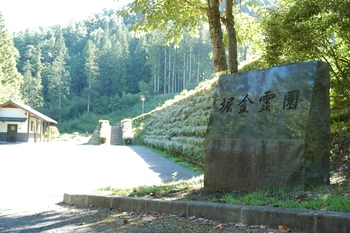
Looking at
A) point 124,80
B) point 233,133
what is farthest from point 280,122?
point 124,80

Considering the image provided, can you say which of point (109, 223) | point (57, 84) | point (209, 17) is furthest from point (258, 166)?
point (57, 84)

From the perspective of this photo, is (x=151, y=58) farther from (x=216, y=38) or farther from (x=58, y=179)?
(x=216, y=38)

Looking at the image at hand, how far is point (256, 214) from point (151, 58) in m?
62.4

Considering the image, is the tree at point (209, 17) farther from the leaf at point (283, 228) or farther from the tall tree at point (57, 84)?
the tall tree at point (57, 84)

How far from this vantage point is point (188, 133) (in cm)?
1420

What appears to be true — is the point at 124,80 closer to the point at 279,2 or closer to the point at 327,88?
the point at 279,2

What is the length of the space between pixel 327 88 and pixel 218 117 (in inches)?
Result: 62.3

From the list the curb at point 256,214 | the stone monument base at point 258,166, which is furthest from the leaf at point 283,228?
the stone monument base at point 258,166

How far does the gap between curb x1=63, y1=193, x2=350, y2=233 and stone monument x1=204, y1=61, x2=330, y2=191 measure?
90 centimetres

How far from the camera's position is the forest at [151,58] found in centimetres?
673

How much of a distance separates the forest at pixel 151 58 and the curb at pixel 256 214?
12.2 feet

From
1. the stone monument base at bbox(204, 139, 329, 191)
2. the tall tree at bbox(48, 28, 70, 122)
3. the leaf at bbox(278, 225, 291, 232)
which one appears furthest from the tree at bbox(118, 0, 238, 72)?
the tall tree at bbox(48, 28, 70, 122)

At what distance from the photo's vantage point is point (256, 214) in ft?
11.0

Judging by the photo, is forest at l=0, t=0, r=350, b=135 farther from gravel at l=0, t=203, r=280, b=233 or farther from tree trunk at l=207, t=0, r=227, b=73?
gravel at l=0, t=203, r=280, b=233
